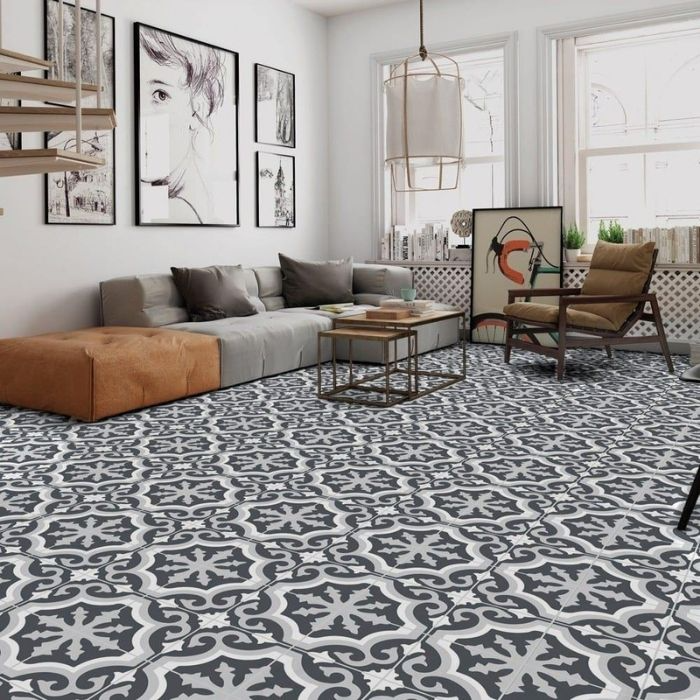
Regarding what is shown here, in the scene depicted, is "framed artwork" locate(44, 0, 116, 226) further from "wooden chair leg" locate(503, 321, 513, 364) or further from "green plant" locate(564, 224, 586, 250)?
"green plant" locate(564, 224, 586, 250)

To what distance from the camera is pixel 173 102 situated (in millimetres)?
6223

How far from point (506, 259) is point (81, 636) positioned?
5826 millimetres

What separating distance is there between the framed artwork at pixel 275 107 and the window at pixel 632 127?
253cm

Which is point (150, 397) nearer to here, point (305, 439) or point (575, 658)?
point (305, 439)

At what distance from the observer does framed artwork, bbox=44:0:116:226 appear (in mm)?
5270

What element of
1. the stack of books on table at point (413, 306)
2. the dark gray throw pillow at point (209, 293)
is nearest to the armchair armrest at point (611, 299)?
the stack of books on table at point (413, 306)

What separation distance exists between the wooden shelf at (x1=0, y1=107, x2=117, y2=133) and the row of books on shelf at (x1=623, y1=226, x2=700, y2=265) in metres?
4.75

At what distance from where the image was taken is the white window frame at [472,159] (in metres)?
7.06

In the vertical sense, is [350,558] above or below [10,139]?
below

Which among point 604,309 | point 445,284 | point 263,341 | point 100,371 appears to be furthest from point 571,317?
point 100,371

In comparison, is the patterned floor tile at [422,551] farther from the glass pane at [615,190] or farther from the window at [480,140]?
the window at [480,140]

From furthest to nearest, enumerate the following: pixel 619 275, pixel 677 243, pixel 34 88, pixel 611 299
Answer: pixel 677 243, pixel 619 275, pixel 611 299, pixel 34 88

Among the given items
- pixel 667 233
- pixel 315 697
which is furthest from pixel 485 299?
pixel 315 697

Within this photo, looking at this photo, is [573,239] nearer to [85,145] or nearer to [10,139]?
[85,145]
